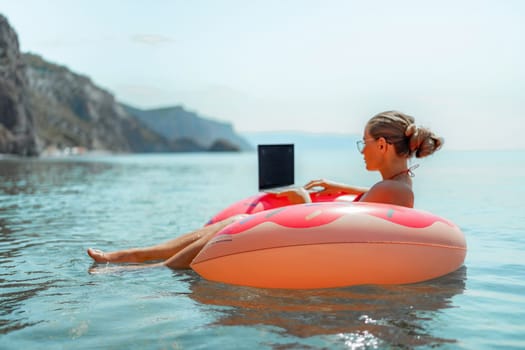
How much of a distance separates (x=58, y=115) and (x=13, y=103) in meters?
53.5

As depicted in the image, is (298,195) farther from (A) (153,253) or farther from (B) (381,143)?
(A) (153,253)

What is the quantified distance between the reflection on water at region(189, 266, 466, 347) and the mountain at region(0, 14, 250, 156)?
72.9 meters

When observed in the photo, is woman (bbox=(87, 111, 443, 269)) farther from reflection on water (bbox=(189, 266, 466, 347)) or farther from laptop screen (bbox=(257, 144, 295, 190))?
reflection on water (bbox=(189, 266, 466, 347))

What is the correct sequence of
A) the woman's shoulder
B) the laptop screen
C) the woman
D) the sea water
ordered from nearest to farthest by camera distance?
the sea water < the woman < the woman's shoulder < the laptop screen

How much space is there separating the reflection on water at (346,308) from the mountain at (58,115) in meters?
72.9

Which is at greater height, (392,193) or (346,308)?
(392,193)

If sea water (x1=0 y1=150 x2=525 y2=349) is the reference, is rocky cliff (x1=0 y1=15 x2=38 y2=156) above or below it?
above

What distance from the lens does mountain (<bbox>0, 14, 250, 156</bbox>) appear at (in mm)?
75500

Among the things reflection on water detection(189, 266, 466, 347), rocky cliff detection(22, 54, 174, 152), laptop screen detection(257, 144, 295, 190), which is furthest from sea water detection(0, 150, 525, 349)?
rocky cliff detection(22, 54, 174, 152)

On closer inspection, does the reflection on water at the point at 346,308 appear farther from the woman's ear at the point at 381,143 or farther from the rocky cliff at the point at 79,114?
the rocky cliff at the point at 79,114

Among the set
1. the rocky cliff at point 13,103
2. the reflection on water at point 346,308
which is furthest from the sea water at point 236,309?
the rocky cliff at point 13,103

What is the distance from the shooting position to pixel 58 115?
417 feet

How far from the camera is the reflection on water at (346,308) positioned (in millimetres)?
3475

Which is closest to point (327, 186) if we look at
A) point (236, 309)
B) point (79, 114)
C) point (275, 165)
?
point (275, 165)
